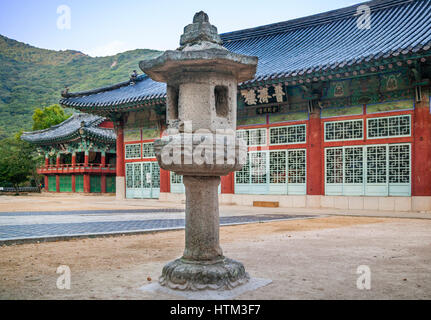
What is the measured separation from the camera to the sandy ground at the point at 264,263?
377 centimetres

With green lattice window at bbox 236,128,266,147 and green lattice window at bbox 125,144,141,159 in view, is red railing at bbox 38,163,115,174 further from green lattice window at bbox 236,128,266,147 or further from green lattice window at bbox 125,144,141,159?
green lattice window at bbox 236,128,266,147

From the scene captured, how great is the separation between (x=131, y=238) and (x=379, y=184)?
407 inches

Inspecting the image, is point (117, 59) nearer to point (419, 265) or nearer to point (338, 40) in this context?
point (338, 40)

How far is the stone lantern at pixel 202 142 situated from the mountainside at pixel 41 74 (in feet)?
222

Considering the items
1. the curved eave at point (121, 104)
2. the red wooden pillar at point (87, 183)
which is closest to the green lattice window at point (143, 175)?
the curved eave at point (121, 104)

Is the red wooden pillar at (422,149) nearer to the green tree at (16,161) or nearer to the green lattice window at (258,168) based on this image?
the green lattice window at (258,168)

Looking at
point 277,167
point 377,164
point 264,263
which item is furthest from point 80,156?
point 264,263

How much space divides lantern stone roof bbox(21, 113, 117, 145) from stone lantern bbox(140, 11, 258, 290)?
98.1ft

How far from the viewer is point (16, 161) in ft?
121

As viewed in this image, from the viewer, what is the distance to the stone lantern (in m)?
3.99

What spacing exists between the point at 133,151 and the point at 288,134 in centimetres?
993

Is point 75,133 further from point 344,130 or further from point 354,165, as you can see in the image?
point 354,165

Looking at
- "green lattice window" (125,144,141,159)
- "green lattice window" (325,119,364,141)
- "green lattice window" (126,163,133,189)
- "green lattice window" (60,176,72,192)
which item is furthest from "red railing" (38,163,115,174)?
"green lattice window" (325,119,364,141)

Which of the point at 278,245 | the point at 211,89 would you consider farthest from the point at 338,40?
the point at 211,89
